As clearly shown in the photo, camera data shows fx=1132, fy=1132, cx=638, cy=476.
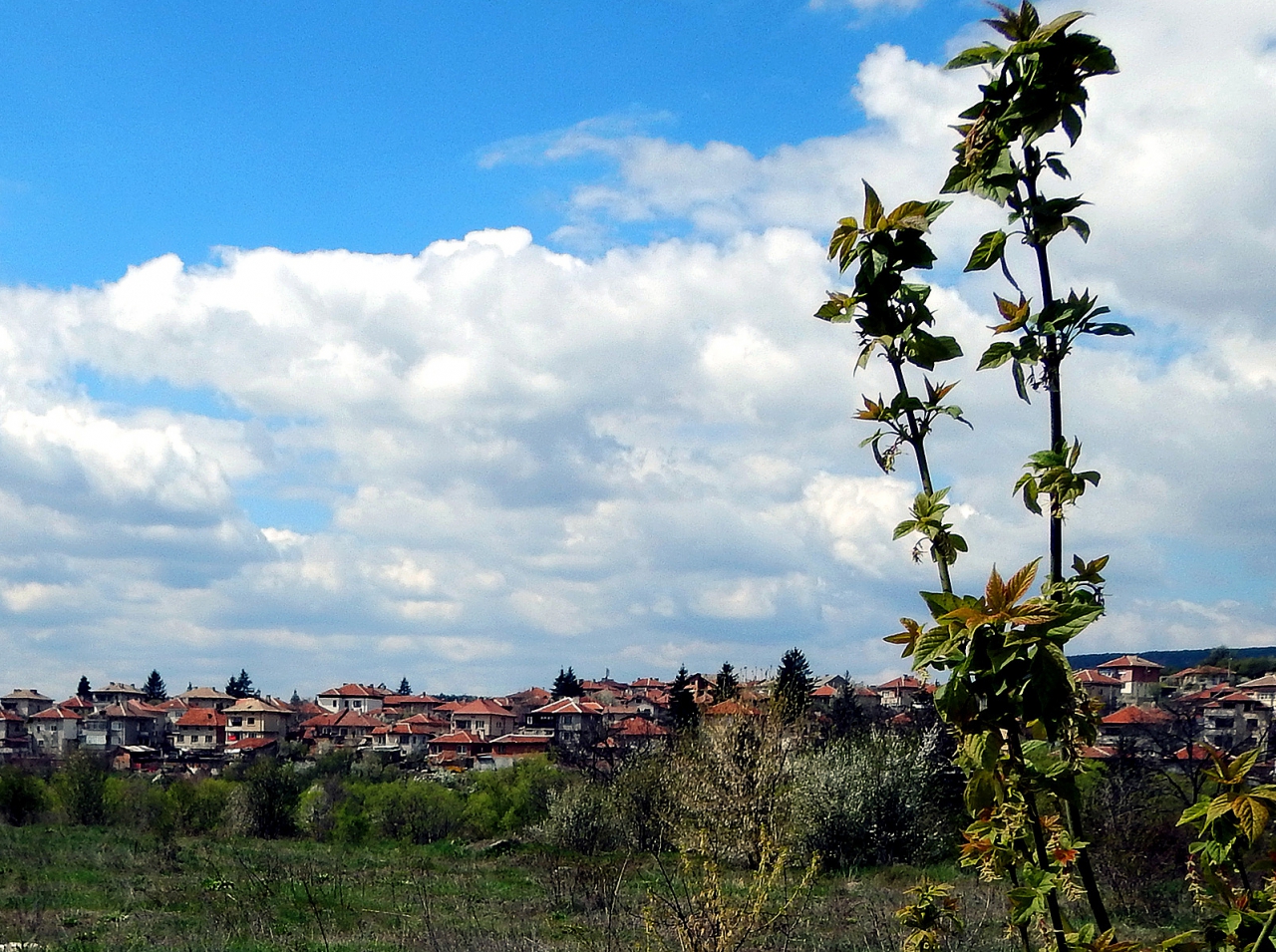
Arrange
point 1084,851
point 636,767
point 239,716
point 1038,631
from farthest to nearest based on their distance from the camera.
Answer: point 239,716, point 636,767, point 1084,851, point 1038,631

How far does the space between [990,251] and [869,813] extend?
83.8 ft

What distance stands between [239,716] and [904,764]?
78712mm

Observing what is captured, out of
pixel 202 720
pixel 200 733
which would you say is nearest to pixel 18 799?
pixel 200 733

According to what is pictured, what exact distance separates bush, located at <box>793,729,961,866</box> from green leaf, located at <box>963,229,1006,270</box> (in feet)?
80.0

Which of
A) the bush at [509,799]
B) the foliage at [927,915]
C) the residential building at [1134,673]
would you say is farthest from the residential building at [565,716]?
the foliage at [927,915]

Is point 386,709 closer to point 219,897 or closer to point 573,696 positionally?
point 573,696

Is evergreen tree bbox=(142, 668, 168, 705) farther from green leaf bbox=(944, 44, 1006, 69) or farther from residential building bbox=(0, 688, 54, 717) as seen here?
green leaf bbox=(944, 44, 1006, 69)

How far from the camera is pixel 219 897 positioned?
46.6 ft

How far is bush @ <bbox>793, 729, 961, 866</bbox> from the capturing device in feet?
84.3

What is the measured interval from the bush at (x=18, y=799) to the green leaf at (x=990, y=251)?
34.7 metres

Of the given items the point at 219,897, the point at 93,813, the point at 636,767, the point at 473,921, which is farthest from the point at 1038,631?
the point at 93,813

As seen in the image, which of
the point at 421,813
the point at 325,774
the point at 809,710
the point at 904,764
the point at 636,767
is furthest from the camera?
the point at 325,774

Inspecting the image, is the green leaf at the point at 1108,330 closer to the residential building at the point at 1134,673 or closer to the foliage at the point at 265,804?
the foliage at the point at 265,804

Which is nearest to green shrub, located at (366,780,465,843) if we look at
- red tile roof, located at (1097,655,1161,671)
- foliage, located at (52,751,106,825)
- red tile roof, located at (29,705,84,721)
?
foliage, located at (52,751,106,825)
